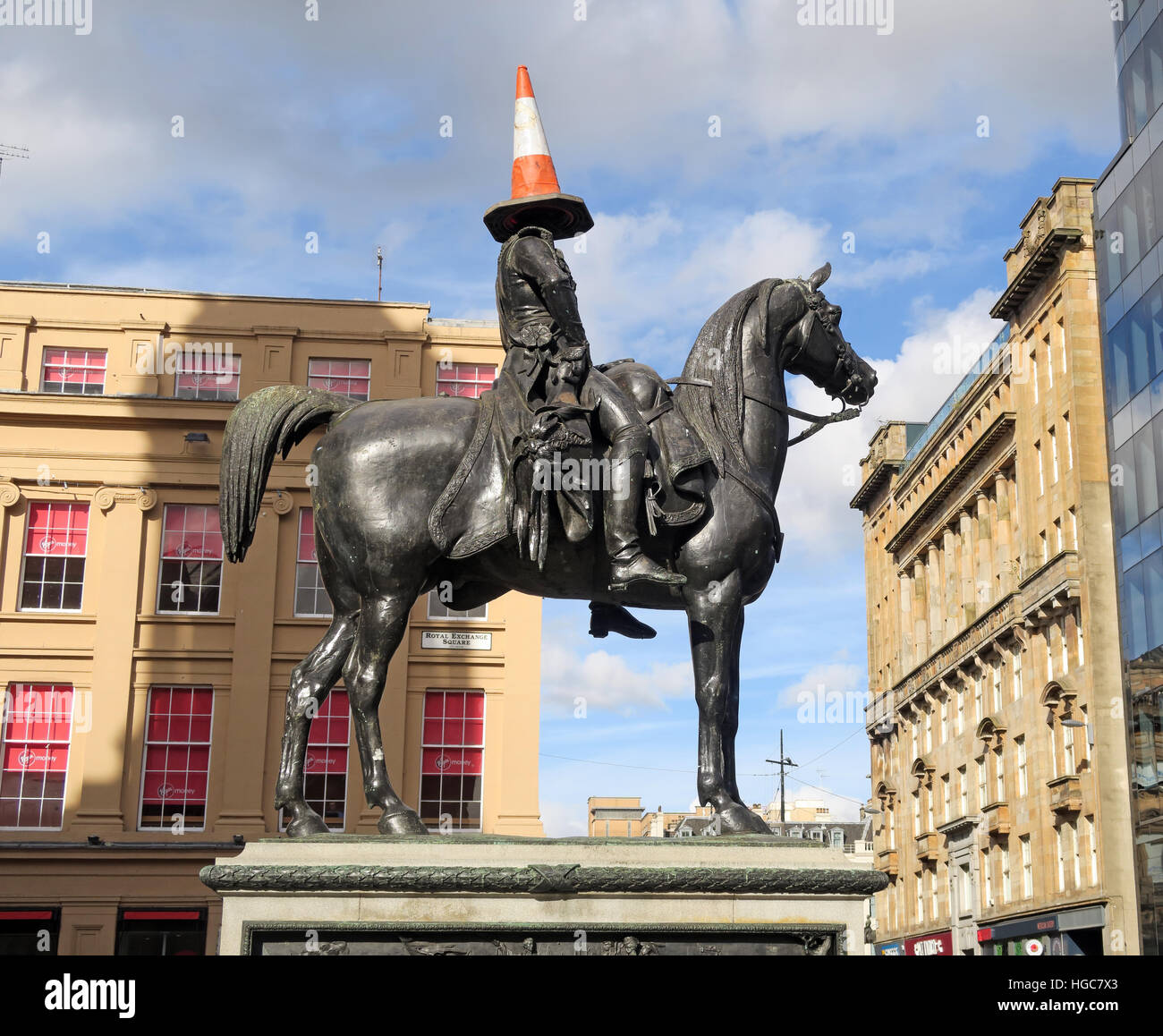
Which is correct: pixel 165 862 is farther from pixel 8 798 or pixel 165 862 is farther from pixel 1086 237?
pixel 1086 237

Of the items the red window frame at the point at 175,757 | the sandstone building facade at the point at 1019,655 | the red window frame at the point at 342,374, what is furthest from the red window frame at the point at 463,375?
the sandstone building facade at the point at 1019,655

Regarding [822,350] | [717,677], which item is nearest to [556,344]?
[822,350]

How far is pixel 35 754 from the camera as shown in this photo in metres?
35.8

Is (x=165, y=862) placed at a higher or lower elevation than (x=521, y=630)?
lower

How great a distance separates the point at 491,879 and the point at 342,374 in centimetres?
3271

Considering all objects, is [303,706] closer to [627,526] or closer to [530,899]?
[530,899]

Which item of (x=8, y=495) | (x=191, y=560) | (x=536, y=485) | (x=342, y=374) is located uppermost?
(x=342, y=374)

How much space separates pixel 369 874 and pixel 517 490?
2292mm

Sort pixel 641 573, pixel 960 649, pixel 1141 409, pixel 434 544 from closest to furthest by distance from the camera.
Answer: pixel 641 573
pixel 434 544
pixel 1141 409
pixel 960 649

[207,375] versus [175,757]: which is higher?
[207,375]

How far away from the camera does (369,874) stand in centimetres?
696

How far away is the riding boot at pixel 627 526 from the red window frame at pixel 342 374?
102 feet

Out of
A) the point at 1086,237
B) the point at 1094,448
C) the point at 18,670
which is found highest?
the point at 1086,237
